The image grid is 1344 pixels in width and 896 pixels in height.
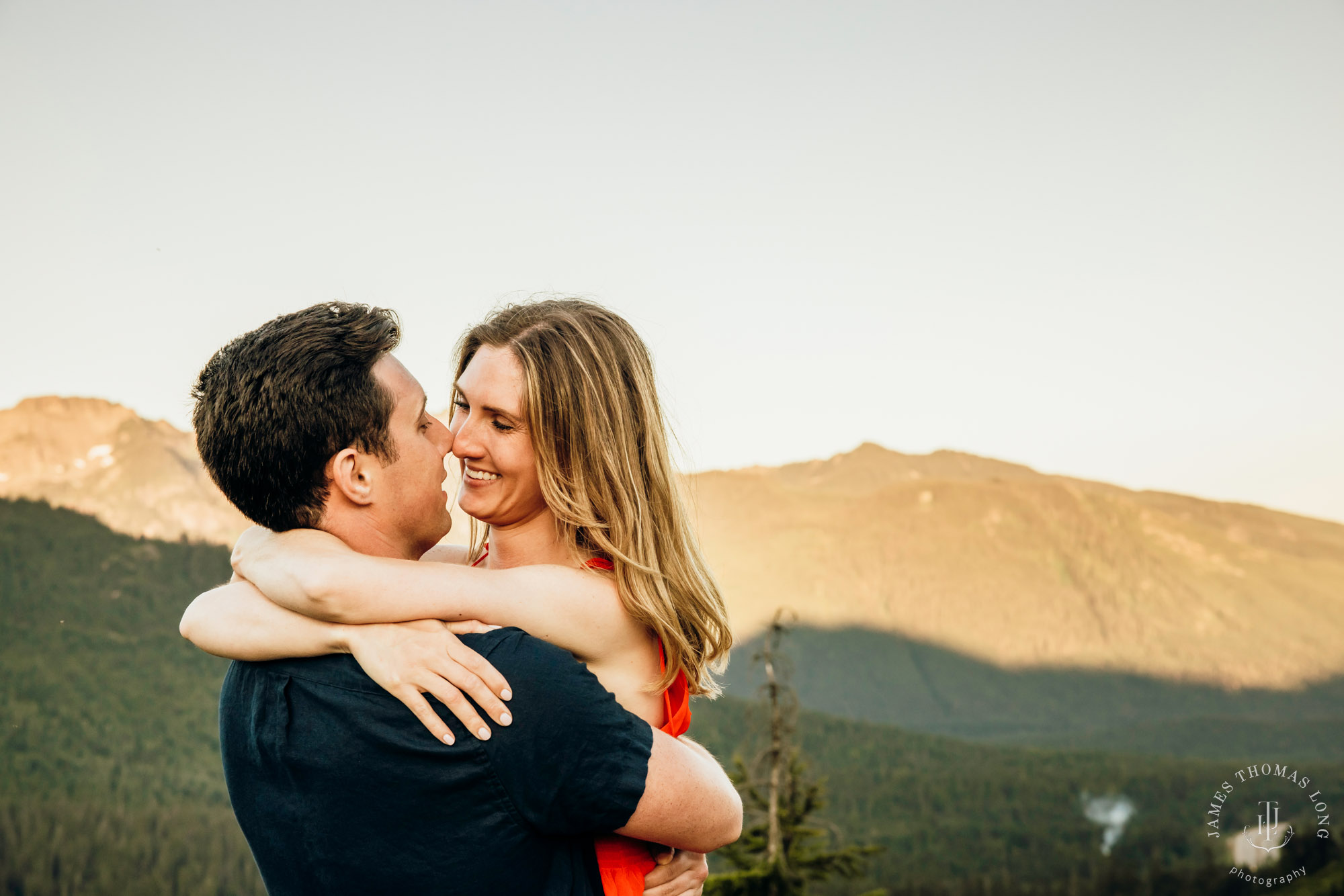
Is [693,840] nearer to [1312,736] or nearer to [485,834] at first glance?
[485,834]

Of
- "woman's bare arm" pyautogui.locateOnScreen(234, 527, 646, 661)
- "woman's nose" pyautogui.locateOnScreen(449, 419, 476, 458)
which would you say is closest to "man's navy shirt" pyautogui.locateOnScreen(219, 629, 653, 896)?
"woman's bare arm" pyautogui.locateOnScreen(234, 527, 646, 661)

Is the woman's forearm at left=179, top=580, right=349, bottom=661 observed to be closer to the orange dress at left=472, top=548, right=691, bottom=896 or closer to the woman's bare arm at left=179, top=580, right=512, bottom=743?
the woman's bare arm at left=179, top=580, right=512, bottom=743

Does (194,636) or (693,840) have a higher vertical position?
(194,636)

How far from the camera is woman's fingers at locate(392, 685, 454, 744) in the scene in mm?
1938

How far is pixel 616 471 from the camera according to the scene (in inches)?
110

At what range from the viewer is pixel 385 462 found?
244cm

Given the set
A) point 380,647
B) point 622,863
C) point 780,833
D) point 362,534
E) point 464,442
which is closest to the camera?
point 380,647

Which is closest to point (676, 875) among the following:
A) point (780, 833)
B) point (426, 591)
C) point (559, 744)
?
point (559, 744)

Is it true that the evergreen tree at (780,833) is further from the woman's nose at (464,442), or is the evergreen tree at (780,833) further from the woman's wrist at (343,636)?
the woman's wrist at (343,636)

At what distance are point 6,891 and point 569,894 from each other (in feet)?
333

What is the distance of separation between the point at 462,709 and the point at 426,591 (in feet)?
1.26

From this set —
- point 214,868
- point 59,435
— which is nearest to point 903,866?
point 214,868

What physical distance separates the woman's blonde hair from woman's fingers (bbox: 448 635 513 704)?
0.62 meters

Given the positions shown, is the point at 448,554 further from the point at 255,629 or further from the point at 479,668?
the point at 479,668
